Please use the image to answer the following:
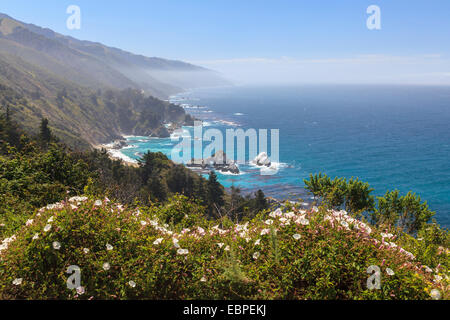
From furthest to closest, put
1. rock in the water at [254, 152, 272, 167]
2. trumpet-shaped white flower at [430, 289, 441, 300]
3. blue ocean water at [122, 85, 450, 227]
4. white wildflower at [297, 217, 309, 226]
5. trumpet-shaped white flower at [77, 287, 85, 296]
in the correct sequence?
rock in the water at [254, 152, 272, 167], blue ocean water at [122, 85, 450, 227], white wildflower at [297, 217, 309, 226], trumpet-shaped white flower at [77, 287, 85, 296], trumpet-shaped white flower at [430, 289, 441, 300]

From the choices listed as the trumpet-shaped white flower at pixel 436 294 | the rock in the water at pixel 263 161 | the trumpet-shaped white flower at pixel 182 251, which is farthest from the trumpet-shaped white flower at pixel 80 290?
the rock in the water at pixel 263 161

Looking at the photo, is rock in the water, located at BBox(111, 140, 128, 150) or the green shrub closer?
the green shrub

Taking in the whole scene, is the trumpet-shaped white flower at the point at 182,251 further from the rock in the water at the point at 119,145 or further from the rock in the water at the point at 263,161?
the rock in the water at the point at 119,145

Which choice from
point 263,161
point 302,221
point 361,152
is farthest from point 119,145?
point 302,221

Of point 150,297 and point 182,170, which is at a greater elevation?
point 150,297

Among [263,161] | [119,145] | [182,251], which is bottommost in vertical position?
[263,161]

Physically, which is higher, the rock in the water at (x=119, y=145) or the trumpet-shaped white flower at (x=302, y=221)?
the trumpet-shaped white flower at (x=302, y=221)

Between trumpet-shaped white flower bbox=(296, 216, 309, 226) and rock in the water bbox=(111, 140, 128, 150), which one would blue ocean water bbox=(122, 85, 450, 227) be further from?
trumpet-shaped white flower bbox=(296, 216, 309, 226)

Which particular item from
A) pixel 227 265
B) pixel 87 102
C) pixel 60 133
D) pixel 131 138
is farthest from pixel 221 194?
pixel 87 102

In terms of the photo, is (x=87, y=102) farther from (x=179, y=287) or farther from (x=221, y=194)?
(x=179, y=287)

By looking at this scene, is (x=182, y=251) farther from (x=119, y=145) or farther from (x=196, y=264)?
(x=119, y=145)

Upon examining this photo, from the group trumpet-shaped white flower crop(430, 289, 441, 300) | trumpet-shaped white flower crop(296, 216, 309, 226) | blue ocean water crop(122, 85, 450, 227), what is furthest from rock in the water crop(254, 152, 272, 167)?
trumpet-shaped white flower crop(430, 289, 441, 300)

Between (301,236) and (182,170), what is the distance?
172 feet

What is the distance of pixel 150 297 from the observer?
4.12 metres
